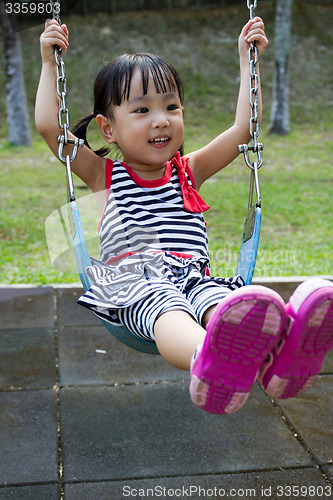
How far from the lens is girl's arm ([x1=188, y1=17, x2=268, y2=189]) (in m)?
2.11

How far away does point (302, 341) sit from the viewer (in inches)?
56.2

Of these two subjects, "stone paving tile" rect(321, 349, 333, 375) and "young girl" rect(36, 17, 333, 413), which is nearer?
"young girl" rect(36, 17, 333, 413)

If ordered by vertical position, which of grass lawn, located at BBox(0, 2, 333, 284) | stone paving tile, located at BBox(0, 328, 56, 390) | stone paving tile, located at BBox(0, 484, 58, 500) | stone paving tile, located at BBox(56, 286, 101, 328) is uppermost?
grass lawn, located at BBox(0, 2, 333, 284)

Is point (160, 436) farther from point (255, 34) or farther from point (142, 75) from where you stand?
point (255, 34)

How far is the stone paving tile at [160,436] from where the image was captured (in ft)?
7.67

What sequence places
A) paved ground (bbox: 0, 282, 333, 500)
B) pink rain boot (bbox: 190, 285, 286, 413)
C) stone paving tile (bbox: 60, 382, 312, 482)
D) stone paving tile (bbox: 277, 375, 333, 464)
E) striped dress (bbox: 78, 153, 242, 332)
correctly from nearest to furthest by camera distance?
pink rain boot (bbox: 190, 285, 286, 413) → striped dress (bbox: 78, 153, 242, 332) → paved ground (bbox: 0, 282, 333, 500) → stone paving tile (bbox: 60, 382, 312, 482) → stone paving tile (bbox: 277, 375, 333, 464)

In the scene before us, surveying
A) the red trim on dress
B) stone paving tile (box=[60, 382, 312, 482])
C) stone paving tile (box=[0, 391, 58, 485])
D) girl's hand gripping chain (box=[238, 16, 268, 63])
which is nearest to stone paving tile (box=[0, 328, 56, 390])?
stone paving tile (box=[0, 391, 58, 485])

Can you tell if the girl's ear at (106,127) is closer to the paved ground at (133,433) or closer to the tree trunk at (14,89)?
the paved ground at (133,433)

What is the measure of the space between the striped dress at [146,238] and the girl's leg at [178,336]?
0.17 meters

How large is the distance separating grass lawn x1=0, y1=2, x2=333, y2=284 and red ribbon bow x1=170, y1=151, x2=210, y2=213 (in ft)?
1.54

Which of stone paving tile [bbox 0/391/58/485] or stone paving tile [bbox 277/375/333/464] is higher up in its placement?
stone paving tile [bbox 0/391/58/485]

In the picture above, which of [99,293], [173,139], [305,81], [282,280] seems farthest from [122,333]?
[305,81]

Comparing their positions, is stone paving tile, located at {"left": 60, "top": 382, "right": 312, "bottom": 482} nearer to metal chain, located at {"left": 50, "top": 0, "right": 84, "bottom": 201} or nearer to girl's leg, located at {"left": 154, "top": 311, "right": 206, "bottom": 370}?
girl's leg, located at {"left": 154, "top": 311, "right": 206, "bottom": 370}

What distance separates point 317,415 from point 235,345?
152 centimetres
